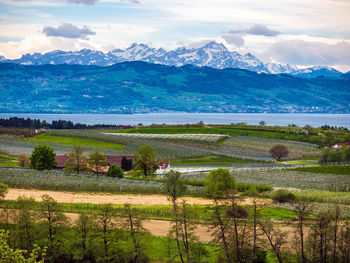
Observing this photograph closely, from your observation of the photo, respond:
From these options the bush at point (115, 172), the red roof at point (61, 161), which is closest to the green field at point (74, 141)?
the red roof at point (61, 161)

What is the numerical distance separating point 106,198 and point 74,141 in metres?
73.1

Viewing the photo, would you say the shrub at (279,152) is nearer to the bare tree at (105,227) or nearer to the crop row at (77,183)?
the crop row at (77,183)

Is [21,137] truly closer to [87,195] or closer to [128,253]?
[87,195]

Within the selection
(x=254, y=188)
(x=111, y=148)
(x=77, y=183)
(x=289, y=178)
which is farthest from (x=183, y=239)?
(x=111, y=148)

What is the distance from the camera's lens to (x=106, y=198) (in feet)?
208

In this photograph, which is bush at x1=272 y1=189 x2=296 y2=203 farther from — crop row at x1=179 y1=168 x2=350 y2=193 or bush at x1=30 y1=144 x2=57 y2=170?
bush at x1=30 y1=144 x2=57 y2=170

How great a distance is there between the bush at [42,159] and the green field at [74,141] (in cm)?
3264

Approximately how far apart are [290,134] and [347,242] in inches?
4628

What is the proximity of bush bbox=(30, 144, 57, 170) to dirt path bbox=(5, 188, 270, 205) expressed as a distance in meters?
18.1

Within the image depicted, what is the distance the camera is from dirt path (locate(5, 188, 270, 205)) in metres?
60.5

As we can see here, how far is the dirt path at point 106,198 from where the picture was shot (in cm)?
6046

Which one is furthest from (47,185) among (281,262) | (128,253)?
(281,262)

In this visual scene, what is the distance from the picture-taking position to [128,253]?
39.2m

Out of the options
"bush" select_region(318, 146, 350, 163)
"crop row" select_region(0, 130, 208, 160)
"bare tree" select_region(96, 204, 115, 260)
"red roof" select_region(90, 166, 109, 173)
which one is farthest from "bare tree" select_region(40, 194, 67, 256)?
"bush" select_region(318, 146, 350, 163)
